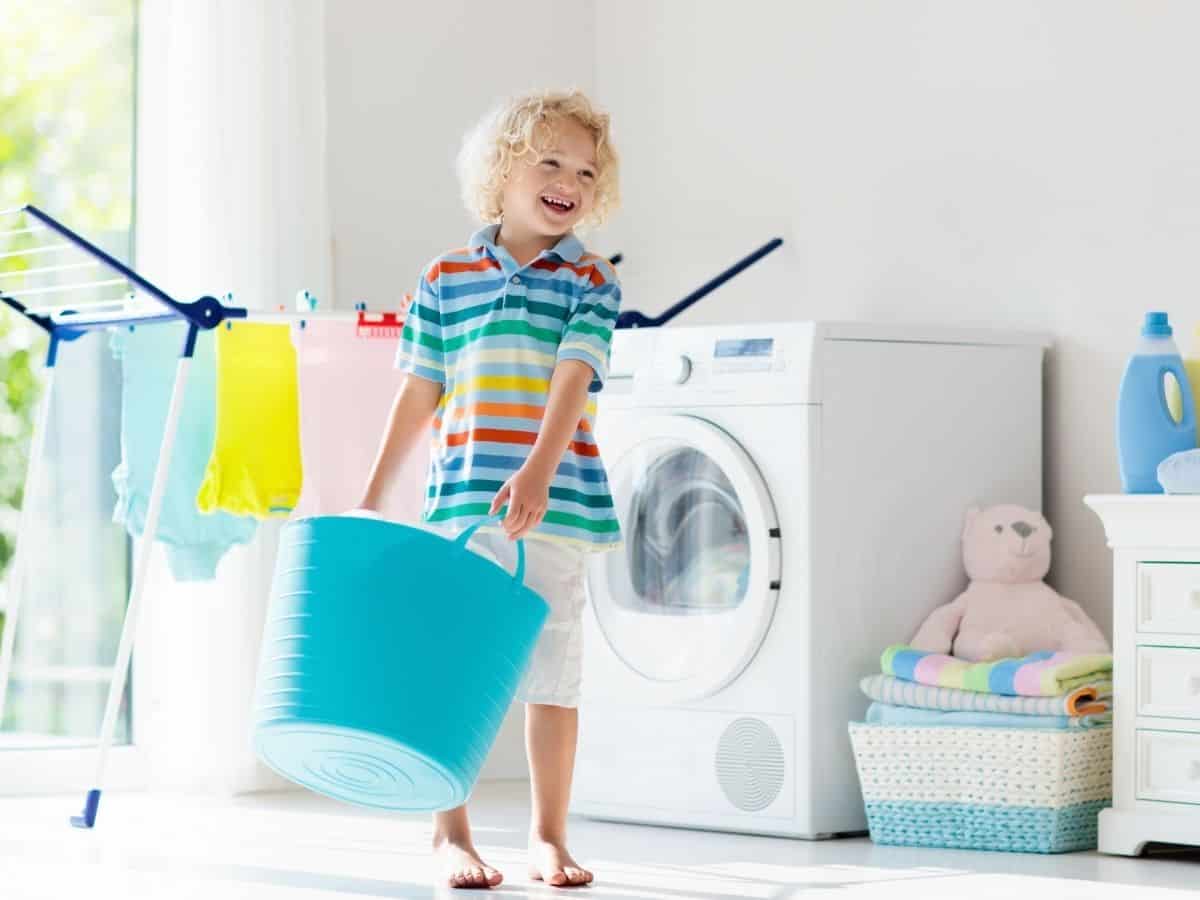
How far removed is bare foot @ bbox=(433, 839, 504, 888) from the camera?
8.18ft

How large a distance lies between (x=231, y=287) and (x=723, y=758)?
1334 mm

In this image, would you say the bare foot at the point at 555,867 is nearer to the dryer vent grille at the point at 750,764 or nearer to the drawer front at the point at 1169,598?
the dryer vent grille at the point at 750,764


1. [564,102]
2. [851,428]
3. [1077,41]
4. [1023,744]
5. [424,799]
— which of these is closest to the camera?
[424,799]

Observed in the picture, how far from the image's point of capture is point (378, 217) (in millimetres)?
3934

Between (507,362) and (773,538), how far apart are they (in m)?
0.76

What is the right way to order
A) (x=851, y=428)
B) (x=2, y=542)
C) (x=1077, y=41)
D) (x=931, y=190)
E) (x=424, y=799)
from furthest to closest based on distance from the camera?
(x=2, y=542)
(x=931, y=190)
(x=1077, y=41)
(x=851, y=428)
(x=424, y=799)

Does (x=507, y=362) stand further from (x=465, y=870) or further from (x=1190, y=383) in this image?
(x=1190, y=383)

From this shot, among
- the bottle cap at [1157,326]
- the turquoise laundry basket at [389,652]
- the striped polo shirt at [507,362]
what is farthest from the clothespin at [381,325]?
the bottle cap at [1157,326]

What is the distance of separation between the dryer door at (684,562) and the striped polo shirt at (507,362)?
61 centimetres

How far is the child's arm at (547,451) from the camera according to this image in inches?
89.4

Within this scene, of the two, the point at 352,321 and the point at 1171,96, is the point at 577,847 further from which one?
the point at 1171,96

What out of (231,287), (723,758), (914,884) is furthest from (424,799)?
(231,287)

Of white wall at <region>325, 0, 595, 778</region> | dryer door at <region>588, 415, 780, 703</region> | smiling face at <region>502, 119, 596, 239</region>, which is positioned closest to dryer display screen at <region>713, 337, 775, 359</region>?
dryer door at <region>588, 415, 780, 703</region>

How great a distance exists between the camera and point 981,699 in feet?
9.64
